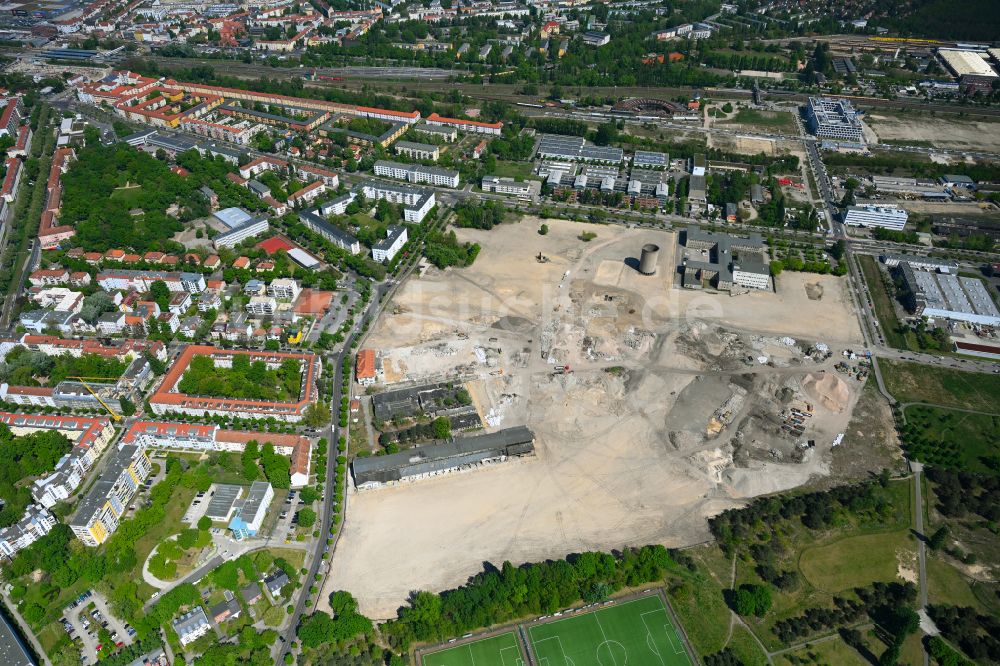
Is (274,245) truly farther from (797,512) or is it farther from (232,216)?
(797,512)

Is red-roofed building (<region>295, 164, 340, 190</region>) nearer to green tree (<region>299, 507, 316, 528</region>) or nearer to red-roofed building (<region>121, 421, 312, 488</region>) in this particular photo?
red-roofed building (<region>121, 421, 312, 488</region>)

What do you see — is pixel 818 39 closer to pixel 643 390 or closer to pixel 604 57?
pixel 604 57

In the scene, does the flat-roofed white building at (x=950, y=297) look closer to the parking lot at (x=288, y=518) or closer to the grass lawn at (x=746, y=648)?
the grass lawn at (x=746, y=648)

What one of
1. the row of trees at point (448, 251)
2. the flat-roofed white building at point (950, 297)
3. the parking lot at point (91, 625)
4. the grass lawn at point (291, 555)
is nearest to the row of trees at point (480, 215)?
the row of trees at point (448, 251)

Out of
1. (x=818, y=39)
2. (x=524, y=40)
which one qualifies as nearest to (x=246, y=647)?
(x=524, y=40)

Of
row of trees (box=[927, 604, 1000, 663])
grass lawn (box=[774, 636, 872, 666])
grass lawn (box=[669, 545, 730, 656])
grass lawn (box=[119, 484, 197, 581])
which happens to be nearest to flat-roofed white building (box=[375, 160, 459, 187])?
grass lawn (box=[119, 484, 197, 581])

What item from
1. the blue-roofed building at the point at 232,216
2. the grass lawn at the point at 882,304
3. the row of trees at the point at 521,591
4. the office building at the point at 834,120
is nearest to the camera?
the row of trees at the point at 521,591
